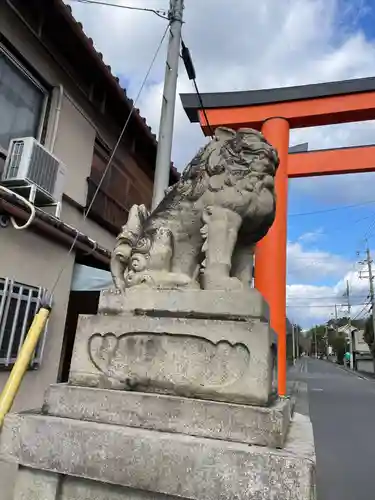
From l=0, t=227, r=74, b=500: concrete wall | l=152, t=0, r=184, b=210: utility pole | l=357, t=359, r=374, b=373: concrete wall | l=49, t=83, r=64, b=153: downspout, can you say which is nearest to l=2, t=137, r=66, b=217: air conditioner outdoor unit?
l=0, t=227, r=74, b=500: concrete wall

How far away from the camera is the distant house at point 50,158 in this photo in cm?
409

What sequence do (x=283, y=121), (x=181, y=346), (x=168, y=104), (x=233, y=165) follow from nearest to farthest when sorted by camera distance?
(x=181, y=346), (x=233, y=165), (x=168, y=104), (x=283, y=121)

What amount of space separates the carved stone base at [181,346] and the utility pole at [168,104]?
8.19 feet

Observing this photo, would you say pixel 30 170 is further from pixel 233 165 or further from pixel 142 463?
pixel 142 463

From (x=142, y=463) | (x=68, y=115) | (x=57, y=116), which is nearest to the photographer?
(x=142, y=463)

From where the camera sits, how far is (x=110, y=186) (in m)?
6.69

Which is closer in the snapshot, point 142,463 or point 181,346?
point 142,463

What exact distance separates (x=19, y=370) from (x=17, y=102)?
12.0 feet

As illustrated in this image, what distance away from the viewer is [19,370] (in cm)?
216

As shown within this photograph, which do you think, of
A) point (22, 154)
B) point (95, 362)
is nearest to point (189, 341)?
point (95, 362)

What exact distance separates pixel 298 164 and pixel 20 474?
24.7 ft

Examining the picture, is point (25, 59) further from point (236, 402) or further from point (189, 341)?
point (236, 402)

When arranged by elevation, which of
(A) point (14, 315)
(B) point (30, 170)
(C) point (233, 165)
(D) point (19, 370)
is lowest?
(D) point (19, 370)

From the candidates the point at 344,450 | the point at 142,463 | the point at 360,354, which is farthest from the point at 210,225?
the point at 360,354
